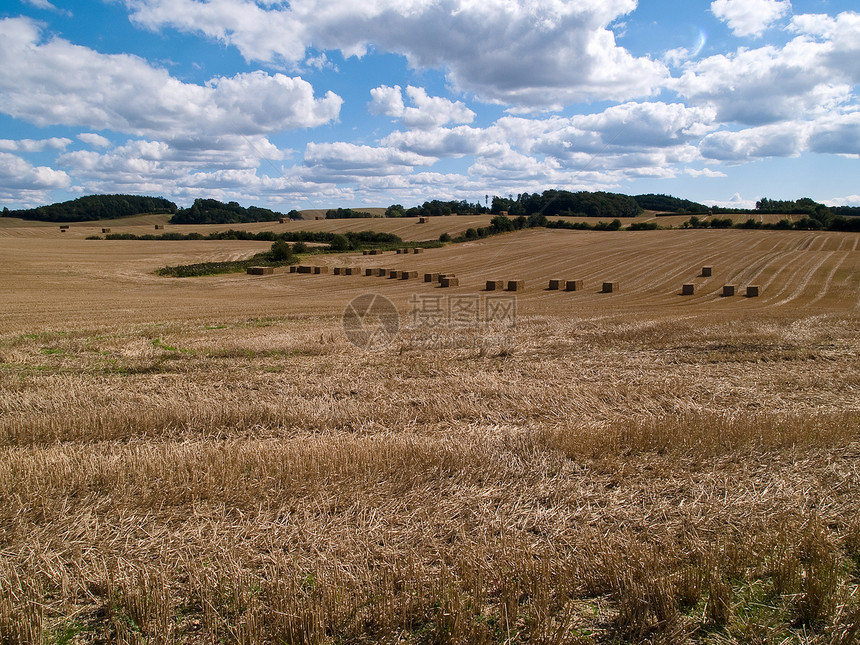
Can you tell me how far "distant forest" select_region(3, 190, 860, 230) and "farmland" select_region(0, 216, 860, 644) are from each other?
178 ft

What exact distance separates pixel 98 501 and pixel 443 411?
4339mm

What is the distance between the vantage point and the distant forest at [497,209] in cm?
6739

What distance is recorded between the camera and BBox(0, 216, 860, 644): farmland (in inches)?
141

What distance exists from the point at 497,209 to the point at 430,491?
10106 centimetres

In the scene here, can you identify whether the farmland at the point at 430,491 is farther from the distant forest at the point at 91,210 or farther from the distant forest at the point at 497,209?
the distant forest at the point at 91,210

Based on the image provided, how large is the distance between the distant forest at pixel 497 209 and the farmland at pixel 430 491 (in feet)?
178

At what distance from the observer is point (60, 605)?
12.1ft

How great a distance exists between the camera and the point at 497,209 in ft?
338

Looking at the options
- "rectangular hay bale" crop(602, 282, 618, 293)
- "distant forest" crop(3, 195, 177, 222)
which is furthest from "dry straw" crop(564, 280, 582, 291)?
"distant forest" crop(3, 195, 177, 222)

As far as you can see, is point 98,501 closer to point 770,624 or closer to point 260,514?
point 260,514

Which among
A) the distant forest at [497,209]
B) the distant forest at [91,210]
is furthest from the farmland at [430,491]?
the distant forest at [91,210]

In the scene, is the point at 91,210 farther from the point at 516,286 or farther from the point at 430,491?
the point at 430,491

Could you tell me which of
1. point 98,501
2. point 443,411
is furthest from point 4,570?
point 443,411

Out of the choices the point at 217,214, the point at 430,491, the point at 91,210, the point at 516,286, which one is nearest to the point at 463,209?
the point at 217,214
